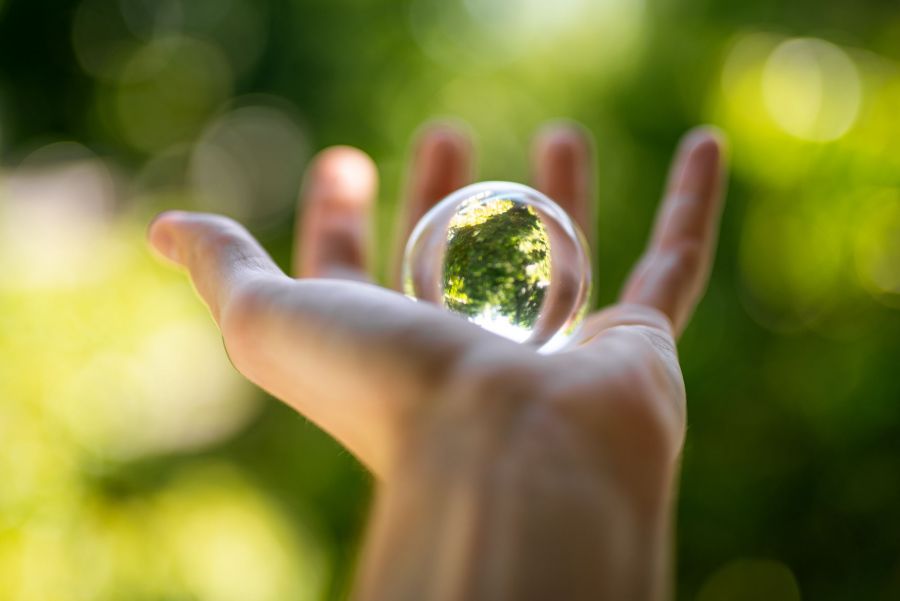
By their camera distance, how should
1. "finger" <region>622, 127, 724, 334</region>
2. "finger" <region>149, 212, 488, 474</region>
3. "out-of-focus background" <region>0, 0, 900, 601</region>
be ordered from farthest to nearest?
"out-of-focus background" <region>0, 0, 900, 601</region> → "finger" <region>622, 127, 724, 334</region> → "finger" <region>149, 212, 488, 474</region>

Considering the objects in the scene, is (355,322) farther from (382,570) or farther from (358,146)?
(358,146)

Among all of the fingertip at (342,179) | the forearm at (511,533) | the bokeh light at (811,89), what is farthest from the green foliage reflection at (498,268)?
the bokeh light at (811,89)

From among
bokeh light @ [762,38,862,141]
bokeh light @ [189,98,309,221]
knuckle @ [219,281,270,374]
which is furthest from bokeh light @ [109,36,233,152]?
knuckle @ [219,281,270,374]

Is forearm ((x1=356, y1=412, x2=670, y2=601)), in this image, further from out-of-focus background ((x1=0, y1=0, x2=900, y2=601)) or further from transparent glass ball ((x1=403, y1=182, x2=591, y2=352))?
out-of-focus background ((x1=0, y1=0, x2=900, y2=601))

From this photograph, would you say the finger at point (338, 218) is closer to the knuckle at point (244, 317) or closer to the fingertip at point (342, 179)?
the fingertip at point (342, 179)

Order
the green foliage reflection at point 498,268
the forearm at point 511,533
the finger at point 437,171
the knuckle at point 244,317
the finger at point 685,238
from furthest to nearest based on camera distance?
the finger at point 437,171 → the finger at point 685,238 → the green foliage reflection at point 498,268 → the knuckle at point 244,317 → the forearm at point 511,533

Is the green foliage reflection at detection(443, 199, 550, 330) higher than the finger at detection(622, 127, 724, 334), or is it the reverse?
the green foliage reflection at detection(443, 199, 550, 330)

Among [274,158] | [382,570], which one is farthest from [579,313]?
[274,158]

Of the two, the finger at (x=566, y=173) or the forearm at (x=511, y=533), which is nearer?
the forearm at (x=511, y=533)
